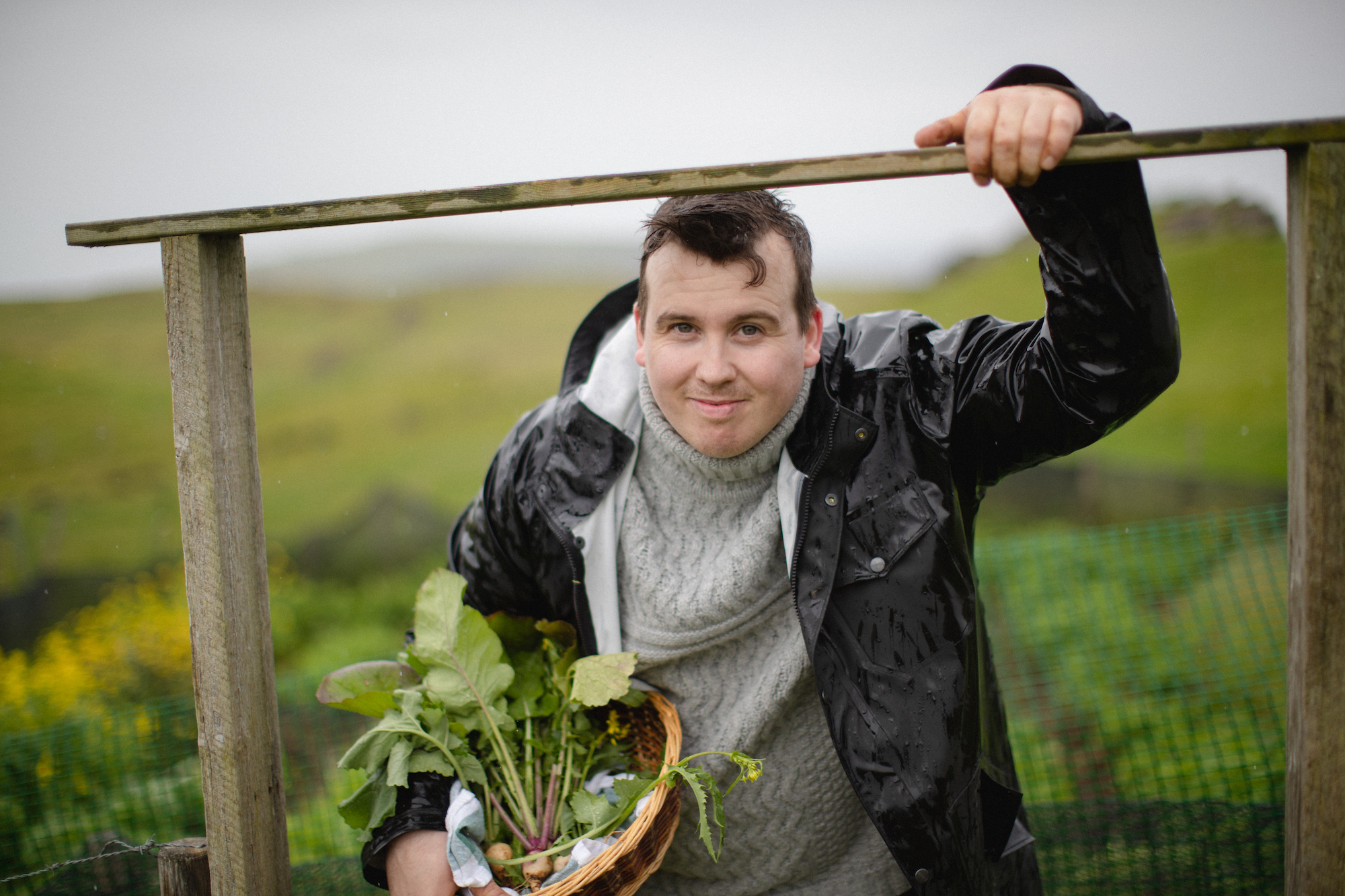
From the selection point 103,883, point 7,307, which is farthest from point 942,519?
point 7,307

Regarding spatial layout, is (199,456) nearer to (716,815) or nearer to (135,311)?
(716,815)

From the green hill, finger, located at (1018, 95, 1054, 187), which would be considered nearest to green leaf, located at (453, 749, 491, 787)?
finger, located at (1018, 95, 1054, 187)

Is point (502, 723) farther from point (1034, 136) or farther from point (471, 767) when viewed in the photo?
point (1034, 136)

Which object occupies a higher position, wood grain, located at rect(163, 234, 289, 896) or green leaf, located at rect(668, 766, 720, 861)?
wood grain, located at rect(163, 234, 289, 896)

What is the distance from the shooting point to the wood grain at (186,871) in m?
1.91

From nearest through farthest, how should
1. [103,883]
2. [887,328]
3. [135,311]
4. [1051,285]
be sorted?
[1051,285] → [887,328] → [103,883] → [135,311]

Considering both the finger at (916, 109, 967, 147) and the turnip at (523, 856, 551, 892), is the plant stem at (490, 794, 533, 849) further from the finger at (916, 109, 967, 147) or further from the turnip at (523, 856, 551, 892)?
the finger at (916, 109, 967, 147)

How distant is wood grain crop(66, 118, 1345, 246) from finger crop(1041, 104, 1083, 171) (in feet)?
0.06

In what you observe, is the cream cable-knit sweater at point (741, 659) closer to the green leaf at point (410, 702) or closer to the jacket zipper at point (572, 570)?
the jacket zipper at point (572, 570)

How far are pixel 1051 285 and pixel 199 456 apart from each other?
1762 mm

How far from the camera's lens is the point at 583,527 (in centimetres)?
199

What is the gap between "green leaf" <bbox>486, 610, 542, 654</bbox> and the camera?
2.18m

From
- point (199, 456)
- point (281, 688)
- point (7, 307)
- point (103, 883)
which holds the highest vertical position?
point (7, 307)

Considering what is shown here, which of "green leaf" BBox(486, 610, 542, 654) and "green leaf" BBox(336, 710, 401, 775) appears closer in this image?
"green leaf" BBox(336, 710, 401, 775)
